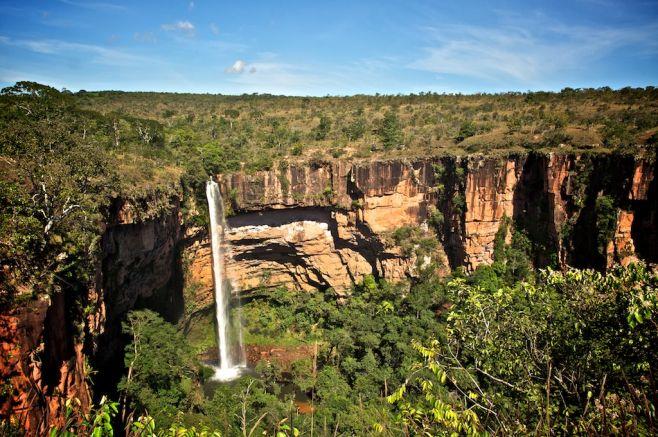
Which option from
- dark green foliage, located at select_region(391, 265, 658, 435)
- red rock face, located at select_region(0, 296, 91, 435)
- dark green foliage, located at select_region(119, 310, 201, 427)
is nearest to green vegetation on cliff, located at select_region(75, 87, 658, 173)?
dark green foliage, located at select_region(119, 310, 201, 427)

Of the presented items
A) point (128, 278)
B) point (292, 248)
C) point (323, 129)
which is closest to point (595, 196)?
point (292, 248)

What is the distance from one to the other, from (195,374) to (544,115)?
3272cm

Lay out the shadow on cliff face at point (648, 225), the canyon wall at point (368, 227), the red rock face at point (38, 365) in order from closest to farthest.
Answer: the red rock face at point (38, 365)
the shadow on cliff face at point (648, 225)
the canyon wall at point (368, 227)

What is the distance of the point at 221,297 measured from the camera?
2898 centimetres

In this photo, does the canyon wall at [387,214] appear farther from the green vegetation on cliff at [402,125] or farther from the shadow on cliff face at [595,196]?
the green vegetation on cliff at [402,125]

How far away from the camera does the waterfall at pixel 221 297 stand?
89.7ft

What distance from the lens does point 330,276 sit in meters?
31.4

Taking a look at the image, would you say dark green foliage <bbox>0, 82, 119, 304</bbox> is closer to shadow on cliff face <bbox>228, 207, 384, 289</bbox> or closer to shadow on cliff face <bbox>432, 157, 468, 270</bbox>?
shadow on cliff face <bbox>228, 207, 384, 289</bbox>

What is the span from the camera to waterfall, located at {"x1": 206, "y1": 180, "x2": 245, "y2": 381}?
27.3 m

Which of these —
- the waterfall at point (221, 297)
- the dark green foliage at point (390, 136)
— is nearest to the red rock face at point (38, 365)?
the waterfall at point (221, 297)

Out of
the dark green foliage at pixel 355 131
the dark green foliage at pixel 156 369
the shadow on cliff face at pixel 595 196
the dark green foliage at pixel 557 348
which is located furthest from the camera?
the dark green foliage at pixel 355 131

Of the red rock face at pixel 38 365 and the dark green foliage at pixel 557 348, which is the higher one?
the dark green foliage at pixel 557 348

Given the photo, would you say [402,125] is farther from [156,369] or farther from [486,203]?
[156,369]

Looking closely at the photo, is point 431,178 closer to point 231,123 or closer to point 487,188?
point 487,188
